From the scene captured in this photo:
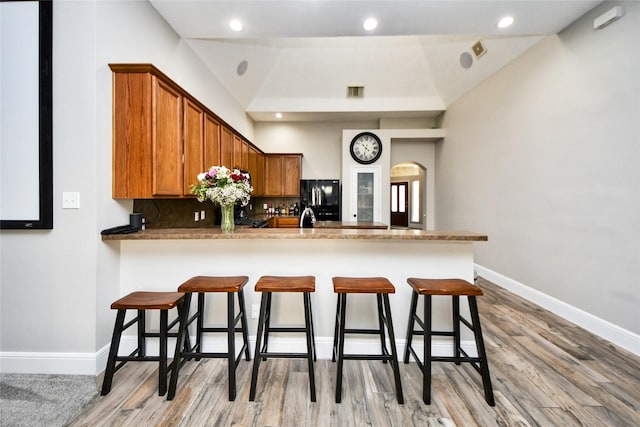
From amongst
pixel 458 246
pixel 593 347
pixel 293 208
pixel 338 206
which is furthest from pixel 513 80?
pixel 293 208

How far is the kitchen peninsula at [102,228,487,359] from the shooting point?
7.18 ft

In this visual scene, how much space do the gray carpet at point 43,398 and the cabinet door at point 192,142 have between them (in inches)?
60.0

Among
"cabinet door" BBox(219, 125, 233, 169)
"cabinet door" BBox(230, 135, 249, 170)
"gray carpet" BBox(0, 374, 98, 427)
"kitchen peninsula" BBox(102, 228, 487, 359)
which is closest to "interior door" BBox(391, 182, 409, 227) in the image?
"cabinet door" BBox(230, 135, 249, 170)

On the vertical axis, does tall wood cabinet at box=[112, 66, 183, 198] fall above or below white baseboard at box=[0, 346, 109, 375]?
above

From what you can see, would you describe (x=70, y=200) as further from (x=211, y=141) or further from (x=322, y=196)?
(x=322, y=196)

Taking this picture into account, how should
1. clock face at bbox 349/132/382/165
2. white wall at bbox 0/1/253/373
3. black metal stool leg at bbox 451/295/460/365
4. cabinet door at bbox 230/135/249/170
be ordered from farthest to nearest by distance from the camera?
1. clock face at bbox 349/132/382/165
2. cabinet door at bbox 230/135/249/170
3. black metal stool leg at bbox 451/295/460/365
4. white wall at bbox 0/1/253/373

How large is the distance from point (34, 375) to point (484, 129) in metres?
5.71

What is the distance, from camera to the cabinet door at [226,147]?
3448 millimetres

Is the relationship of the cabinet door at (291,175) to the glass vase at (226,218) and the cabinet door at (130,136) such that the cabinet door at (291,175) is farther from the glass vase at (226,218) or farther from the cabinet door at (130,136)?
the cabinet door at (130,136)

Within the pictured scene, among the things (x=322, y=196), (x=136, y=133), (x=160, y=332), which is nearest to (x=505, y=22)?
(x=136, y=133)

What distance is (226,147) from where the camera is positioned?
362 centimetres

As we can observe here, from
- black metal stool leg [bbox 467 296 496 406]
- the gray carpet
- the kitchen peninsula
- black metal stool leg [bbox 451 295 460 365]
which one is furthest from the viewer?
the kitchen peninsula

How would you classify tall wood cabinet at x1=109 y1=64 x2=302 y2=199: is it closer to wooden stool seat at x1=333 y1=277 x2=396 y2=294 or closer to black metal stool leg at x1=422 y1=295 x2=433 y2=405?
wooden stool seat at x1=333 y1=277 x2=396 y2=294

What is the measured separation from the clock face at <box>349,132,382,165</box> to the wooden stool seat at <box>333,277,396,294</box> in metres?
4.29
